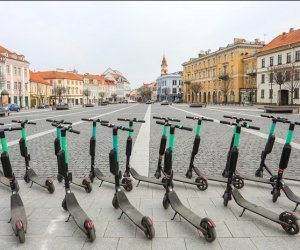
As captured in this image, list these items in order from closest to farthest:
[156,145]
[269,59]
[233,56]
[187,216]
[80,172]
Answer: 1. [187,216]
2. [80,172]
3. [156,145]
4. [269,59]
5. [233,56]

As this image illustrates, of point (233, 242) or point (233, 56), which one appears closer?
point (233, 242)

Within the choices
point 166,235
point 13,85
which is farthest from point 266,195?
point 13,85

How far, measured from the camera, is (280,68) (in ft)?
121

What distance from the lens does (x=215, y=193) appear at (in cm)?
456

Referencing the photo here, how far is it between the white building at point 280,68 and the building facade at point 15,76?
44.7 metres

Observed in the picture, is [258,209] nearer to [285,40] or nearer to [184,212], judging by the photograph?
[184,212]

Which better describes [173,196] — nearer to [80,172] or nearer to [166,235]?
[166,235]

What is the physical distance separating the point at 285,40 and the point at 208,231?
160 feet

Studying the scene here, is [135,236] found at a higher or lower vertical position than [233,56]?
lower

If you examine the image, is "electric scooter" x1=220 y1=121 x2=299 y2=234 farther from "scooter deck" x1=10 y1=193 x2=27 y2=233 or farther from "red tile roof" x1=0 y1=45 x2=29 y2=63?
"red tile roof" x1=0 y1=45 x2=29 y2=63

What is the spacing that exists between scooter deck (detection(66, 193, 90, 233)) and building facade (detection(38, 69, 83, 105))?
77.7 m

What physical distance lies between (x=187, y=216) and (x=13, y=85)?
186 feet

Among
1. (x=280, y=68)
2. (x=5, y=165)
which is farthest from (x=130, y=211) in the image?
(x=280, y=68)

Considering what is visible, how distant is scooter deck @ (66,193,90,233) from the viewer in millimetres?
3220
